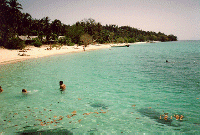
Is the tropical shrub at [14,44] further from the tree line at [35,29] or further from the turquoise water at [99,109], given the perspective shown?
the turquoise water at [99,109]

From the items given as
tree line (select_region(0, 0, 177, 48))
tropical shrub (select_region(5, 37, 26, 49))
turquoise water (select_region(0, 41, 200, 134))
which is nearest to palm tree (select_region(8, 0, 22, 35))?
tree line (select_region(0, 0, 177, 48))

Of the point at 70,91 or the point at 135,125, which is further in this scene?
the point at 70,91

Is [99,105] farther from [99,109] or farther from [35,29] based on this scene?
[35,29]

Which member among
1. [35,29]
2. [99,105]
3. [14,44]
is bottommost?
[99,105]

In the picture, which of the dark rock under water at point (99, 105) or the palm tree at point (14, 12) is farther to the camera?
the palm tree at point (14, 12)

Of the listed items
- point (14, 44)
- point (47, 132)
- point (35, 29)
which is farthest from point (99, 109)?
point (35, 29)

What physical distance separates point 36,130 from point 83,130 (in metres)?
2.57

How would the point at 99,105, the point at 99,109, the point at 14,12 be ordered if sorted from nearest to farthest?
the point at 99,109 < the point at 99,105 < the point at 14,12

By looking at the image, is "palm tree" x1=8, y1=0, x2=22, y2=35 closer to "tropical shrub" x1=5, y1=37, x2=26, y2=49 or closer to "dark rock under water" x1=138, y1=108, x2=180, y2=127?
"tropical shrub" x1=5, y1=37, x2=26, y2=49

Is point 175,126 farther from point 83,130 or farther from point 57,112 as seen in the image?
point 57,112

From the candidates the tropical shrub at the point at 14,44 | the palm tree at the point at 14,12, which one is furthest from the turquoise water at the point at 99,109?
the palm tree at the point at 14,12

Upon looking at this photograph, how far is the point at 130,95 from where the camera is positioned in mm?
15445

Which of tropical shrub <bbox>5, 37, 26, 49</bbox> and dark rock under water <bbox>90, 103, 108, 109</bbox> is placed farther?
tropical shrub <bbox>5, 37, 26, 49</bbox>

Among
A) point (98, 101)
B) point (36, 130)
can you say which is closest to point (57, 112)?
point (36, 130)
